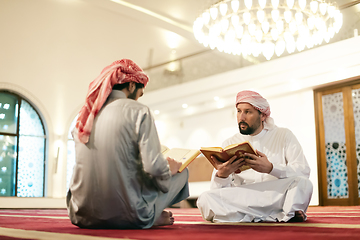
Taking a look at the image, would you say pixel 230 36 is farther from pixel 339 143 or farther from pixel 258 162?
pixel 258 162

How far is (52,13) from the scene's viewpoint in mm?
11008

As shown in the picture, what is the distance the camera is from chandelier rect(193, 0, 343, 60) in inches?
238

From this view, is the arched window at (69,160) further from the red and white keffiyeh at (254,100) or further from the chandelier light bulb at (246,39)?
the red and white keffiyeh at (254,100)

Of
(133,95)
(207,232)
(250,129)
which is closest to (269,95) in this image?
(250,129)

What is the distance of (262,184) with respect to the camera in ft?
9.92

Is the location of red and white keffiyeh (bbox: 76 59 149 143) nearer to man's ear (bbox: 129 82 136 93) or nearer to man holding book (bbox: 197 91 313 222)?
man's ear (bbox: 129 82 136 93)

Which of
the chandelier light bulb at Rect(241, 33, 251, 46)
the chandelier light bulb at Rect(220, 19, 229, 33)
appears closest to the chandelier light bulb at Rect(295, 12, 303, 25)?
the chandelier light bulb at Rect(241, 33, 251, 46)

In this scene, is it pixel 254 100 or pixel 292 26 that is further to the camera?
pixel 292 26

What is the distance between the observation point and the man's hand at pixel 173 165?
234 centimetres

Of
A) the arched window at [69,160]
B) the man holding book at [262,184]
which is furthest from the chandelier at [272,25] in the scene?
the arched window at [69,160]

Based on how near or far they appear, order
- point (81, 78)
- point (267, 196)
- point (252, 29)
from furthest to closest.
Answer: point (81, 78)
point (252, 29)
point (267, 196)

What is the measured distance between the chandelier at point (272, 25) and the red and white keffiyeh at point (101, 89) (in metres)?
4.04

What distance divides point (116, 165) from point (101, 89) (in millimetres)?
435

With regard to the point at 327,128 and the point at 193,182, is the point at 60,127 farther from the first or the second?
the point at 327,128
